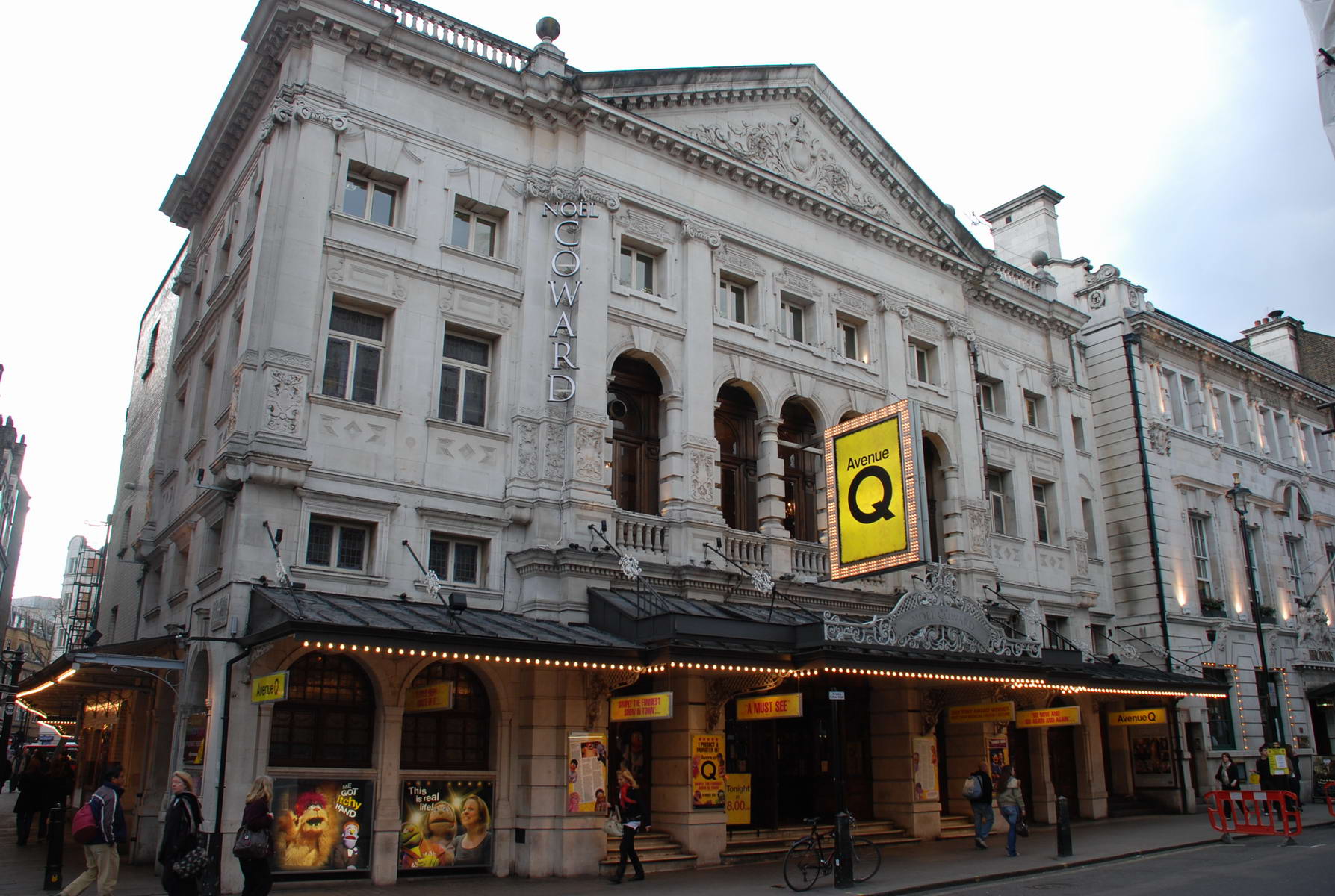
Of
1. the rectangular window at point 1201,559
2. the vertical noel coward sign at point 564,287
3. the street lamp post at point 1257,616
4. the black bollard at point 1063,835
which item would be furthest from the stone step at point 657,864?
the rectangular window at point 1201,559

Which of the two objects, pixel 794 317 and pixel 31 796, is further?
pixel 794 317

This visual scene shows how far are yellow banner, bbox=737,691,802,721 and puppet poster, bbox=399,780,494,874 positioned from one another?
16.7 ft

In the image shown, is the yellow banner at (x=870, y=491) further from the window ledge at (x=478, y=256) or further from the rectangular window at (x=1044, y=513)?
the rectangular window at (x=1044, y=513)

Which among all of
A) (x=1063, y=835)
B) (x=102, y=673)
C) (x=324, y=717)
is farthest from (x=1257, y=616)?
(x=102, y=673)

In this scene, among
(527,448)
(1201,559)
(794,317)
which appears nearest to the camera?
(527,448)

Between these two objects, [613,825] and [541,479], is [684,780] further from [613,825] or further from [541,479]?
[541,479]

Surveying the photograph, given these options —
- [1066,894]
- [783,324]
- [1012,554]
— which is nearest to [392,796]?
[1066,894]

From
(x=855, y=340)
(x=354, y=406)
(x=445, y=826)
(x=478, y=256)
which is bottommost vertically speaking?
(x=445, y=826)

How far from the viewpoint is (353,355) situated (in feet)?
64.3

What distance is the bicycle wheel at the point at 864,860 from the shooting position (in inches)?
687

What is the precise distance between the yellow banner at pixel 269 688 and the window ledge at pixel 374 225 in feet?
28.7

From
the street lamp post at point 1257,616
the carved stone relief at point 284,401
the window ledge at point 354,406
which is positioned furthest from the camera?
the street lamp post at point 1257,616

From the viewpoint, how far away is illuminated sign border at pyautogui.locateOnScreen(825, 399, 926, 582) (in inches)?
846

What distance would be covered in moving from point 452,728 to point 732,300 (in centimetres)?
1245
